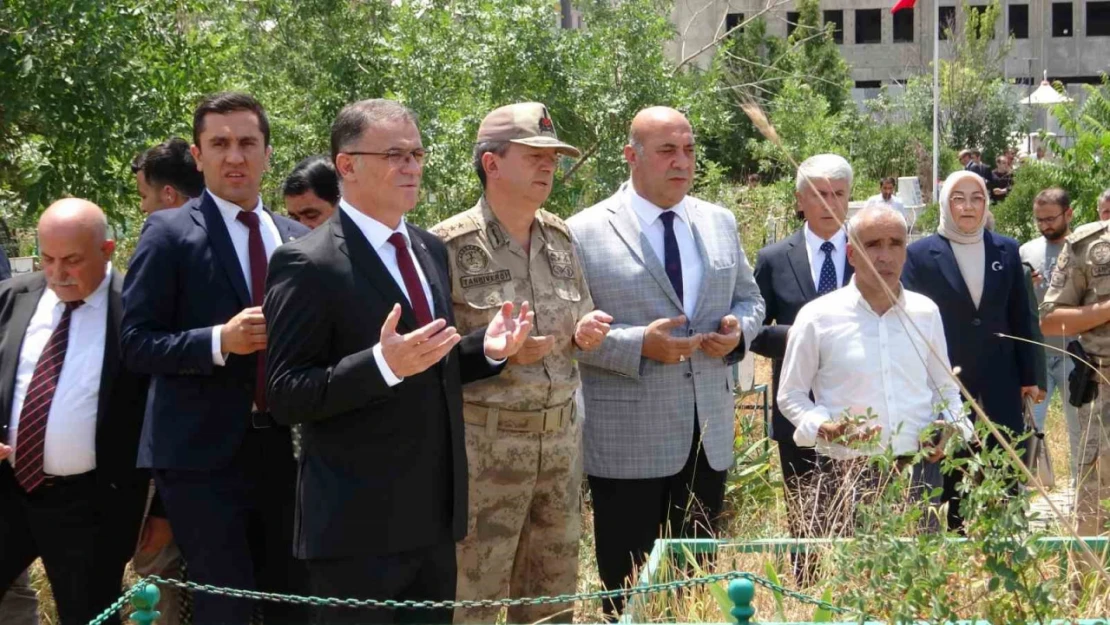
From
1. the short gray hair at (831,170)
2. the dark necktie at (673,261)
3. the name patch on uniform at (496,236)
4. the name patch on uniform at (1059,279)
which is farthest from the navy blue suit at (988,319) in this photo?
the name patch on uniform at (496,236)

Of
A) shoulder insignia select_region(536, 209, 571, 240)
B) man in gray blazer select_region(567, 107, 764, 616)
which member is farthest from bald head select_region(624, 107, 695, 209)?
shoulder insignia select_region(536, 209, 571, 240)

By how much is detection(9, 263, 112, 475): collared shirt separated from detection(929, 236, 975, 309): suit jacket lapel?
11.9 feet

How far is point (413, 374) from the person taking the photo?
385 cm

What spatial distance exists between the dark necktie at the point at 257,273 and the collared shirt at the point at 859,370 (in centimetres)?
197

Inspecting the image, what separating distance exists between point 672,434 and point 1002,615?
2.19m

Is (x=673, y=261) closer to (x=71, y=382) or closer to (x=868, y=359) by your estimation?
(x=868, y=359)

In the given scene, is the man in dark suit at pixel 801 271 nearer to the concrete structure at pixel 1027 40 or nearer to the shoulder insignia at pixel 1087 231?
the shoulder insignia at pixel 1087 231

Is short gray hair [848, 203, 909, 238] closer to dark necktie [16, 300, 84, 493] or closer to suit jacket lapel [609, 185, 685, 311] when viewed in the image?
suit jacket lapel [609, 185, 685, 311]

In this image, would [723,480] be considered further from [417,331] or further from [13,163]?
[13,163]

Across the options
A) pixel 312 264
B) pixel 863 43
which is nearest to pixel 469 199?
pixel 312 264

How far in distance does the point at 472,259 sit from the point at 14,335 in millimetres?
1674

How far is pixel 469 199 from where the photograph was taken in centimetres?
950

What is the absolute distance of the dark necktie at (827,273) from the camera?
6234 millimetres

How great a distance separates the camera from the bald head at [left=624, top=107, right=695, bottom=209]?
550 centimetres
